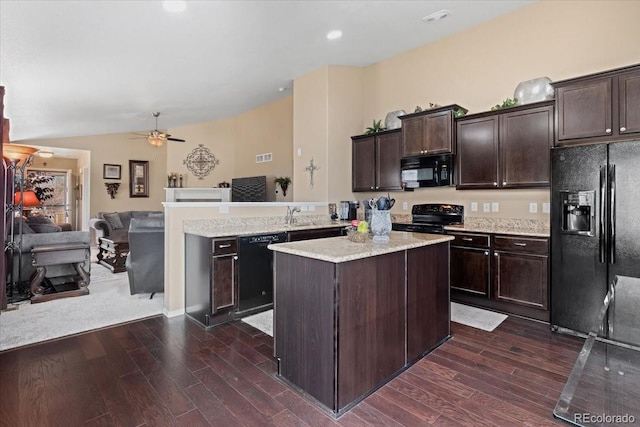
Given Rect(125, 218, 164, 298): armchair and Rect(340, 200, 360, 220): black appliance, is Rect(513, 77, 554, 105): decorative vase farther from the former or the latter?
Rect(125, 218, 164, 298): armchair

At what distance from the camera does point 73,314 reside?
348 cm

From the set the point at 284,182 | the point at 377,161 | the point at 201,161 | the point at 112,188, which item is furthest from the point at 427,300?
the point at 112,188

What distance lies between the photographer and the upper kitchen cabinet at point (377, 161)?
4863 mm

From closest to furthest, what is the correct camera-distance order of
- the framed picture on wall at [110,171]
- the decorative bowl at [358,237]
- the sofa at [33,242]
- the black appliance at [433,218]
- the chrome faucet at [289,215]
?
the decorative bowl at [358,237], the sofa at [33,242], the black appliance at [433,218], the chrome faucet at [289,215], the framed picture on wall at [110,171]

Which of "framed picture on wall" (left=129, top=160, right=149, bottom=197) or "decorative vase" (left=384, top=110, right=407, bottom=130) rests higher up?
"decorative vase" (left=384, top=110, right=407, bottom=130)

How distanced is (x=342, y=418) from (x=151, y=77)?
203 inches

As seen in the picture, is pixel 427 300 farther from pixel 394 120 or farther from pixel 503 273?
pixel 394 120

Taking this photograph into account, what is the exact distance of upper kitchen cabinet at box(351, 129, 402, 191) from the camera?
4863 millimetres

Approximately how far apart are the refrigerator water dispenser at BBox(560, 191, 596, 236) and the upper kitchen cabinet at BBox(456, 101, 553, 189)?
0.60m

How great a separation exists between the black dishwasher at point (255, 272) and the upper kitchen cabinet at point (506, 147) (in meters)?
2.54

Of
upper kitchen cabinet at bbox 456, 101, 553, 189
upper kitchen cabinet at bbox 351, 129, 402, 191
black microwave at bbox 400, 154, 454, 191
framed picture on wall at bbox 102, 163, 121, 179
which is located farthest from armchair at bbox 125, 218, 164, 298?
framed picture on wall at bbox 102, 163, 121, 179

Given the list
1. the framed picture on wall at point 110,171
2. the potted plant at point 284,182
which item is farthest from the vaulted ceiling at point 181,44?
the framed picture on wall at point 110,171

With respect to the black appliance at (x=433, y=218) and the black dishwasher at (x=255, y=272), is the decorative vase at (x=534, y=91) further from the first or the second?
the black dishwasher at (x=255, y=272)

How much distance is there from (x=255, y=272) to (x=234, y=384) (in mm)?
1405
